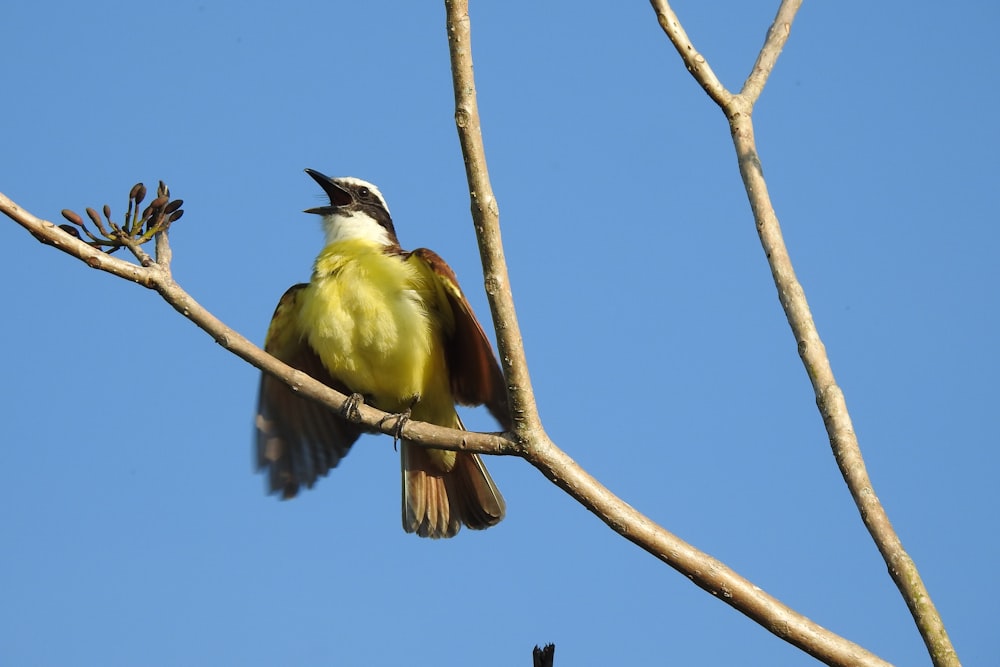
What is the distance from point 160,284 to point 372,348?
190cm

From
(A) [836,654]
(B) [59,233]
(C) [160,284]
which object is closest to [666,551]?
(A) [836,654]

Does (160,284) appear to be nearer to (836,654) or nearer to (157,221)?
(157,221)

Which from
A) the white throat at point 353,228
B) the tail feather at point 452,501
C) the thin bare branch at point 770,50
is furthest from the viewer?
the white throat at point 353,228

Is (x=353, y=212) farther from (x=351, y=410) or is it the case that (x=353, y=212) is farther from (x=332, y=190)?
(x=351, y=410)

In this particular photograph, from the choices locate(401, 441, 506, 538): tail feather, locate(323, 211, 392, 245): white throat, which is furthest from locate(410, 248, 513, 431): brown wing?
locate(323, 211, 392, 245): white throat

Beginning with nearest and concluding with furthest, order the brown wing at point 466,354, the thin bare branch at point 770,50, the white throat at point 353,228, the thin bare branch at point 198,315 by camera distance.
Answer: the thin bare branch at point 198,315
the thin bare branch at point 770,50
the brown wing at point 466,354
the white throat at point 353,228

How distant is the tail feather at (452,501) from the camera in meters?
6.12

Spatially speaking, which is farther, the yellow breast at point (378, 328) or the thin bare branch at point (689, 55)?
the yellow breast at point (378, 328)

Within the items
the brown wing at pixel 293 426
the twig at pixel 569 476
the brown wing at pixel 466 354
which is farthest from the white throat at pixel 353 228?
the twig at pixel 569 476

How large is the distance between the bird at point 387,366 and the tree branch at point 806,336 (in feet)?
5.34

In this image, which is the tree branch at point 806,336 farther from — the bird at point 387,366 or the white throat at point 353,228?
the white throat at point 353,228

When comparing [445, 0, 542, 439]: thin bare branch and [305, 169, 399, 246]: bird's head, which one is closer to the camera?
[445, 0, 542, 439]: thin bare branch

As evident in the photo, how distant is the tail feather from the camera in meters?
6.12

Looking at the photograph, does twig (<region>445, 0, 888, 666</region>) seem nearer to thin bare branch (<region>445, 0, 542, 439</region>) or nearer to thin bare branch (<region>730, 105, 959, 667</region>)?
thin bare branch (<region>445, 0, 542, 439</region>)
